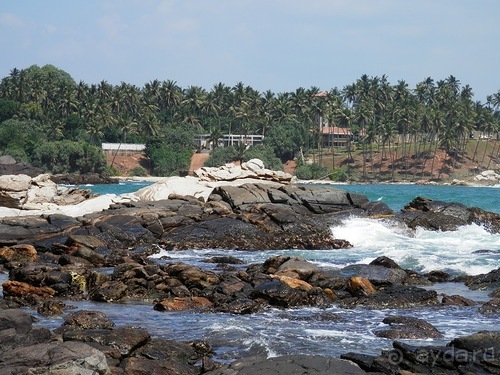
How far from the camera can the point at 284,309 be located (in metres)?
21.2

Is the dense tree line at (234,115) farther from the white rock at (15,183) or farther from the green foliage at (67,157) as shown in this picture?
the white rock at (15,183)

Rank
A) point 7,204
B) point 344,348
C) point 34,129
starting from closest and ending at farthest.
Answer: point 344,348
point 7,204
point 34,129

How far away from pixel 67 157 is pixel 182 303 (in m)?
103

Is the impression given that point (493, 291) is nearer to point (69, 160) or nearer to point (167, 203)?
point (167, 203)

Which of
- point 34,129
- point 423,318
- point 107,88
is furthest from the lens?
point 107,88

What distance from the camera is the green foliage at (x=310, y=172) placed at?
128 m

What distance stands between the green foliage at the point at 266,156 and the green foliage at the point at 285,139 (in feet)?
14.6

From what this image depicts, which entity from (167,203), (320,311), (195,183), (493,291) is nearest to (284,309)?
(320,311)

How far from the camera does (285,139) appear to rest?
450ft

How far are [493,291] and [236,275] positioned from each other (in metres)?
8.35

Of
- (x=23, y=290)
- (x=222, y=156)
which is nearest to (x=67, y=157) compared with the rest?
(x=222, y=156)

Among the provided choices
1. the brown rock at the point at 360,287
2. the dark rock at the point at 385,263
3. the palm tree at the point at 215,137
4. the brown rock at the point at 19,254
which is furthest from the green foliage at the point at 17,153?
the brown rock at the point at 360,287

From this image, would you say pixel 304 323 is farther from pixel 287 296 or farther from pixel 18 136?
pixel 18 136

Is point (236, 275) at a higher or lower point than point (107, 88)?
lower
